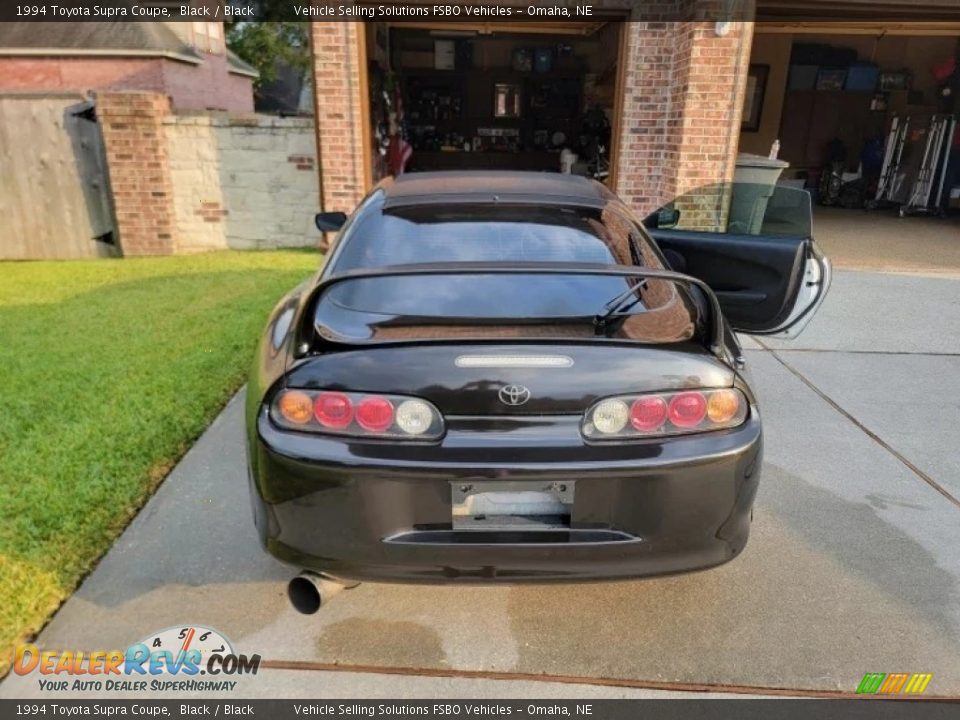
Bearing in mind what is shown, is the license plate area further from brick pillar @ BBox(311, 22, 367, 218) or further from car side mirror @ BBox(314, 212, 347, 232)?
brick pillar @ BBox(311, 22, 367, 218)

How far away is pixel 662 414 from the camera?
1915 millimetres

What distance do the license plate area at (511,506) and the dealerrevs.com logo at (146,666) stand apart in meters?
0.88

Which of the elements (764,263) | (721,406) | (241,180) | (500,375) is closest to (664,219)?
(764,263)

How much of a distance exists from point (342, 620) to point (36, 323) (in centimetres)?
464

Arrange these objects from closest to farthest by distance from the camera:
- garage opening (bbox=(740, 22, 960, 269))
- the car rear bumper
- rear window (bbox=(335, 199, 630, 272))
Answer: the car rear bumper
rear window (bbox=(335, 199, 630, 272))
garage opening (bbox=(740, 22, 960, 269))

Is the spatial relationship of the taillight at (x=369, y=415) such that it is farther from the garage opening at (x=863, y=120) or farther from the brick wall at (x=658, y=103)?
the garage opening at (x=863, y=120)

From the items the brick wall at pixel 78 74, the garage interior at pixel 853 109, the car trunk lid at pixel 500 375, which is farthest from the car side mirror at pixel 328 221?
the brick wall at pixel 78 74

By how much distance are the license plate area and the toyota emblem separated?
0.77 feet

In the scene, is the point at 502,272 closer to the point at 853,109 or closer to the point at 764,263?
the point at 764,263

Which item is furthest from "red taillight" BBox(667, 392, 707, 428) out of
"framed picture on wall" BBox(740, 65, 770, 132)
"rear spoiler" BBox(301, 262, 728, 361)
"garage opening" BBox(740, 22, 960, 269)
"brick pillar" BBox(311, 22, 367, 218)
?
"framed picture on wall" BBox(740, 65, 770, 132)

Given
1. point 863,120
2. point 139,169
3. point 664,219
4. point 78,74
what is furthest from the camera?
point 78,74

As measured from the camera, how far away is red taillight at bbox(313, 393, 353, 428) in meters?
1.89

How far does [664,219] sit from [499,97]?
9308mm

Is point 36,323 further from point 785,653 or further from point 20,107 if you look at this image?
point 785,653
